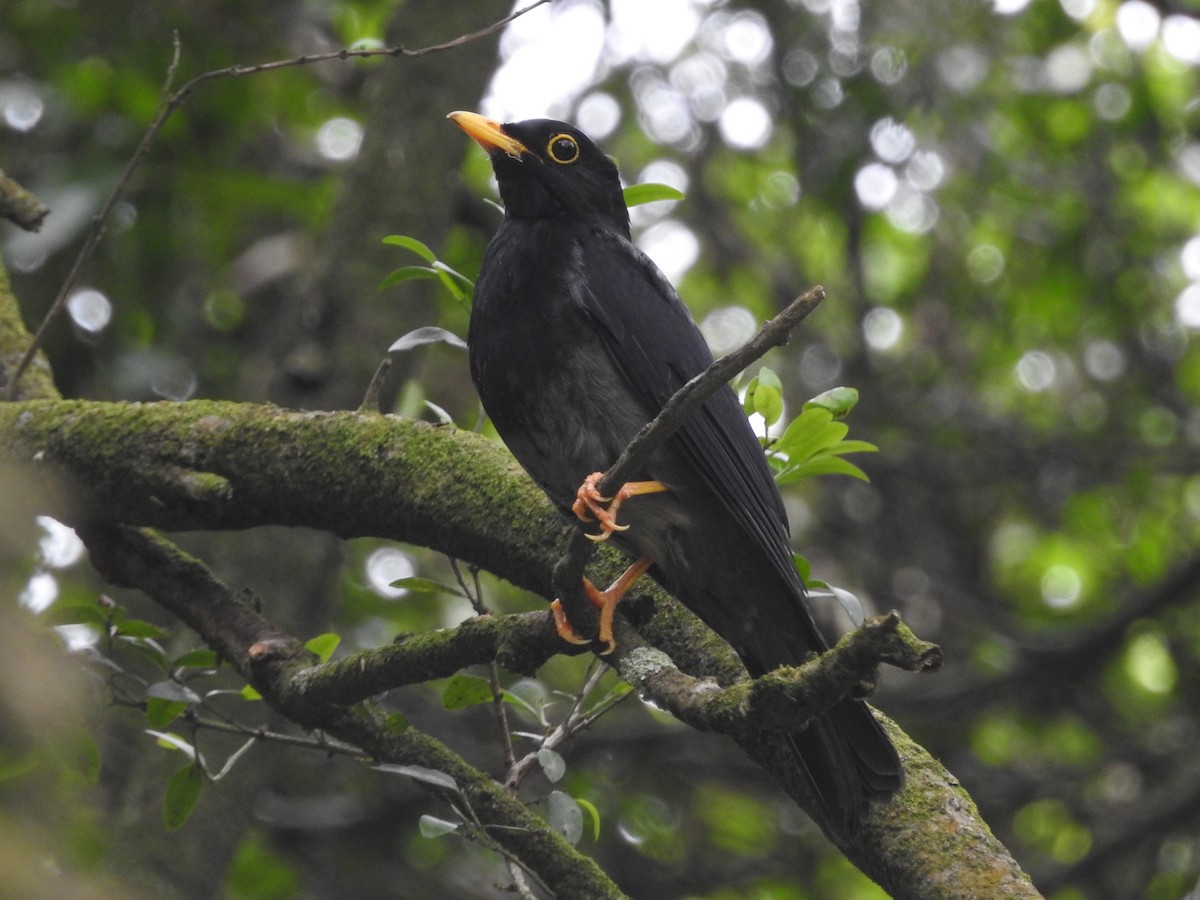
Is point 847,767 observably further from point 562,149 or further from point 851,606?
point 562,149

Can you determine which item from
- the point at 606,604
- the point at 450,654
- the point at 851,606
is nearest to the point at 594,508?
the point at 606,604

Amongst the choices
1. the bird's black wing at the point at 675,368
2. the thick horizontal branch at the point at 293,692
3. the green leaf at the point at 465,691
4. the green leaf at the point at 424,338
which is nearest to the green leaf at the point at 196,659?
the thick horizontal branch at the point at 293,692

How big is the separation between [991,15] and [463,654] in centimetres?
666

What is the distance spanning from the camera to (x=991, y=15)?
26.3ft

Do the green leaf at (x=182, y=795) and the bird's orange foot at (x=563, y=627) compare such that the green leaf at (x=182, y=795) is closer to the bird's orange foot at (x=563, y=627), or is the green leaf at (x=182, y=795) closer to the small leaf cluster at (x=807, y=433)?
the bird's orange foot at (x=563, y=627)

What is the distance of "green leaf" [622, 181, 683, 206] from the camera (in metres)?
3.65

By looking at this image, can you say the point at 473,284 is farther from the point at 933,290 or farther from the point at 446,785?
the point at 933,290

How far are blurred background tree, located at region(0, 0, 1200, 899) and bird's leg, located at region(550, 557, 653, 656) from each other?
1156mm

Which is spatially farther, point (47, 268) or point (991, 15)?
point (991, 15)

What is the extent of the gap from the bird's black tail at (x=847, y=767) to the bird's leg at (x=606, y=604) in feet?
1.54

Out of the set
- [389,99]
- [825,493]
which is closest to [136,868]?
[389,99]

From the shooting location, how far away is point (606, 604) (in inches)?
116

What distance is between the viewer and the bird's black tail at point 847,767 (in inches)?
106

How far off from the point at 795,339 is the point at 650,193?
445 cm
